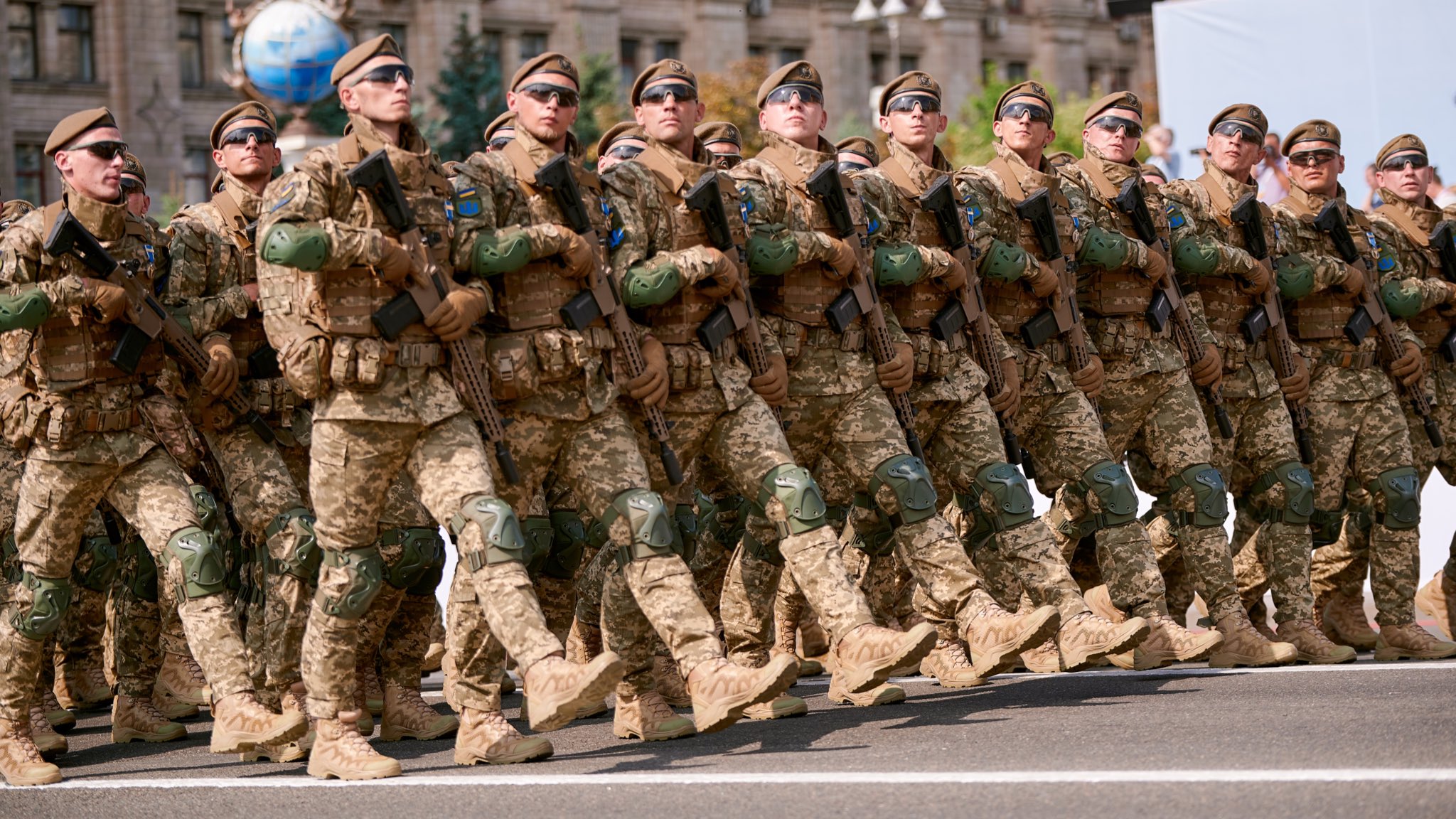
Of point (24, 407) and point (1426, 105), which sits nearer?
point (24, 407)

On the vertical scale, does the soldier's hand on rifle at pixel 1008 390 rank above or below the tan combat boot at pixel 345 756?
above

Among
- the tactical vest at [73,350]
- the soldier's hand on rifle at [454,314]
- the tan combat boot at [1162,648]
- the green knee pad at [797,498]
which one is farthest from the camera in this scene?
the tan combat boot at [1162,648]

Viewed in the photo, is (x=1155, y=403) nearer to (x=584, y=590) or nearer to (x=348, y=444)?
A: (x=584, y=590)

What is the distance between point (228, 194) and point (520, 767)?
2.91 metres

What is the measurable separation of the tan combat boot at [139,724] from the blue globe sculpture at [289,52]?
1795 centimetres

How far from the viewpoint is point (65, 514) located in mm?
8164

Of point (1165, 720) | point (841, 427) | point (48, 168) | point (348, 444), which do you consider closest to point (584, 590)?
point (841, 427)

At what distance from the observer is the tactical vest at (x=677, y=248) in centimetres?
826

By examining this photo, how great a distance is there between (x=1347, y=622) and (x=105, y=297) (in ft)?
19.6

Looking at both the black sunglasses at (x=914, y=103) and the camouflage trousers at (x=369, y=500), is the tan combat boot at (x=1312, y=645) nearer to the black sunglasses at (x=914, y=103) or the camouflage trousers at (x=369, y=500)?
the black sunglasses at (x=914, y=103)

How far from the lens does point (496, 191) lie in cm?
783

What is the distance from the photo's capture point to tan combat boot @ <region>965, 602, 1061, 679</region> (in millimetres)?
7984

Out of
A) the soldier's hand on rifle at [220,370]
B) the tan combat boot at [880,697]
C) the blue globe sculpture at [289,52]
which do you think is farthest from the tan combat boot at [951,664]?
the blue globe sculpture at [289,52]

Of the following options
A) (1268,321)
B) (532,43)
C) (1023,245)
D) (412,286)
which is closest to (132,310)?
(412,286)
